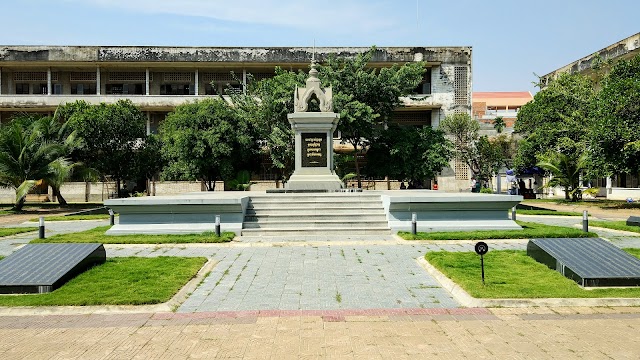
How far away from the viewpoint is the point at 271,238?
49.6 feet

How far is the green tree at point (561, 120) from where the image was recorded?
3400 cm

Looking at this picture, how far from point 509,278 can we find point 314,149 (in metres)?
12.8

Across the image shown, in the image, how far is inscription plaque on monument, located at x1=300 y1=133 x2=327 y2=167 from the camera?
2114cm

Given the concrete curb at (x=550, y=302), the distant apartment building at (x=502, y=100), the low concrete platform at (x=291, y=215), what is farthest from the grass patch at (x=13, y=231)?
the distant apartment building at (x=502, y=100)

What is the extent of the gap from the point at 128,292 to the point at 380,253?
604 cm

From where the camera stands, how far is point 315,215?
55.8 ft

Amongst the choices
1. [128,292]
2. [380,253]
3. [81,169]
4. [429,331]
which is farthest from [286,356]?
[81,169]

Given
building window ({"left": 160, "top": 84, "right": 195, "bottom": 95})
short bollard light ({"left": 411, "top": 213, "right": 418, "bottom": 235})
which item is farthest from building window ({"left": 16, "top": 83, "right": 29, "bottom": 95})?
short bollard light ({"left": 411, "top": 213, "right": 418, "bottom": 235})

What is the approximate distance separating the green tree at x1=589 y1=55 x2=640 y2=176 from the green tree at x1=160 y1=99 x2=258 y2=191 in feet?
68.7

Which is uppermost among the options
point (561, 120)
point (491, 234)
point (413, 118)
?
point (413, 118)

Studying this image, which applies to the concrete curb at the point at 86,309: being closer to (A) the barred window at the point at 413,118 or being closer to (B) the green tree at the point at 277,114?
(B) the green tree at the point at 277,114

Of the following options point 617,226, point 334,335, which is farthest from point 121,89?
point 334,335

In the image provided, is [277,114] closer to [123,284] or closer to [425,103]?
[425,103]

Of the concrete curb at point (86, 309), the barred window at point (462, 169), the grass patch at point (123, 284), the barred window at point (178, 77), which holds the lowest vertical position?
the concrete curb at point (86, 309)
